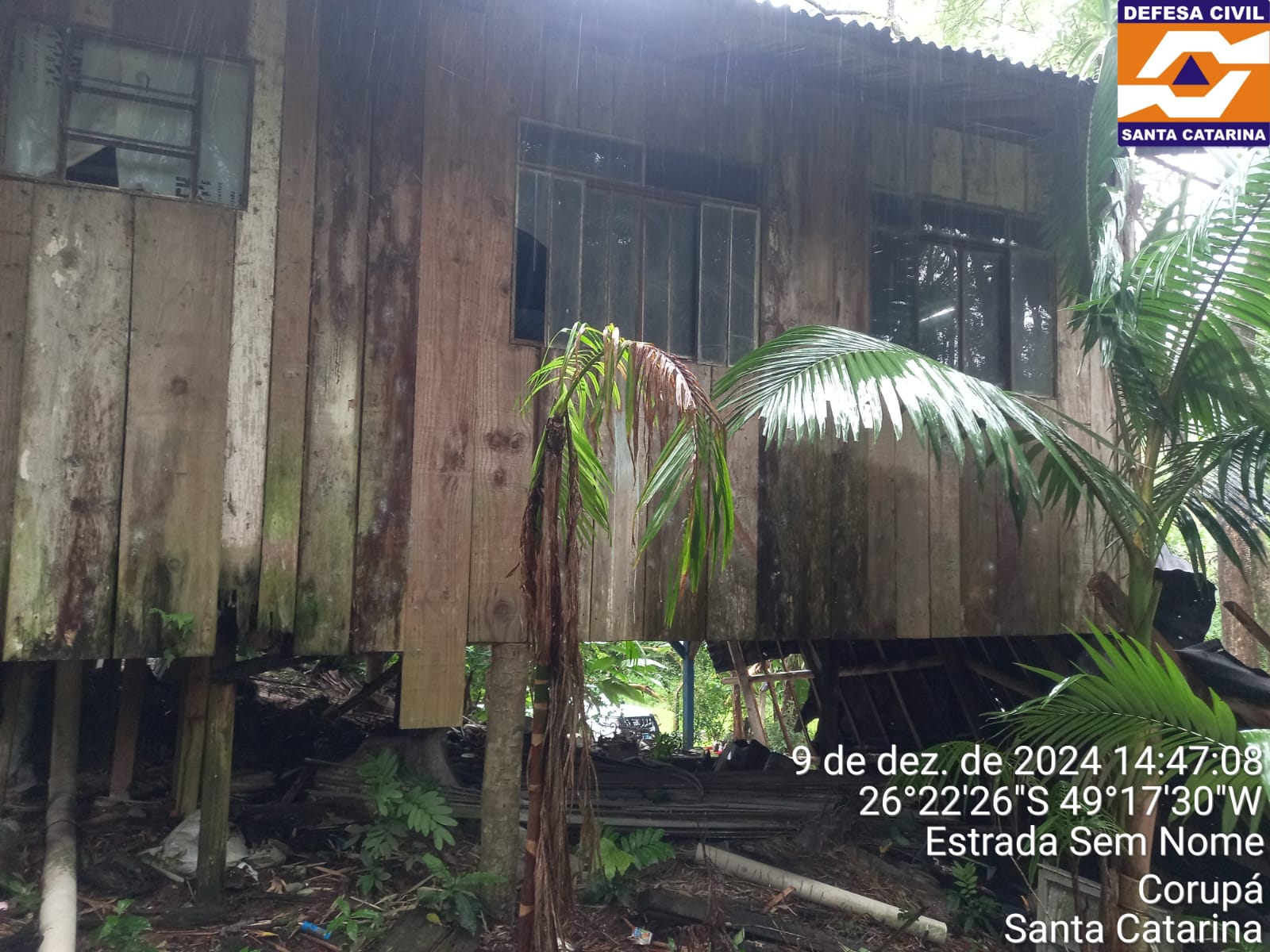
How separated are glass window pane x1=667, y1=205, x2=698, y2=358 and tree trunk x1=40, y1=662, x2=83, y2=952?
316 cm

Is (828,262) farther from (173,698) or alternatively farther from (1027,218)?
Result: (173,698)

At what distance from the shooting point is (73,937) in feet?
9.89

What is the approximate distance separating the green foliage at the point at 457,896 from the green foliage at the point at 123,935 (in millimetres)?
1008

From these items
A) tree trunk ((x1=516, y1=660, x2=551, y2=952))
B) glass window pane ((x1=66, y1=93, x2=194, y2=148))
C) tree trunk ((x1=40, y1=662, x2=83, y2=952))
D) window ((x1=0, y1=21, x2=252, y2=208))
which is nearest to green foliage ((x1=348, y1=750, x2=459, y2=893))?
tree trunk ((x1=40, y1=662, x2=83, y2=952))

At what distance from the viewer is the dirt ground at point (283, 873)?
11.4ft

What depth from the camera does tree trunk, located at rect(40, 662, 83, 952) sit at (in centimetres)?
305

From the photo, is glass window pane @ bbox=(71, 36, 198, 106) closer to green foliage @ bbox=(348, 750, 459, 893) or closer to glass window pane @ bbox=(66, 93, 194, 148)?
glass window pane @ bbox=(66, 93, 194, 148)

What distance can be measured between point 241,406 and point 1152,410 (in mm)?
3580

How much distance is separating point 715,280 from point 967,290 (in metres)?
1.61

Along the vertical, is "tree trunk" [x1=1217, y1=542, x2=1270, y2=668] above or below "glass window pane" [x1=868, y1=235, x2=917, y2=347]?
below

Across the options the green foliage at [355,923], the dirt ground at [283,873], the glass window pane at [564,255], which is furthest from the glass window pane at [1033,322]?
the green foliage at [355,923]

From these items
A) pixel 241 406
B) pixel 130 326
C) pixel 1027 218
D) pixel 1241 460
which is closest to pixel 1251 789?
pixel 1241 460

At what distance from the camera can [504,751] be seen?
155 inches

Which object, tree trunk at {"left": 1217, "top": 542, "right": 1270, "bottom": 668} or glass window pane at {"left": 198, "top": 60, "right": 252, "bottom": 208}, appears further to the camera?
tree trunk at {"left": 1217, "top": 542, "right": 1270, "bottom": 668}
